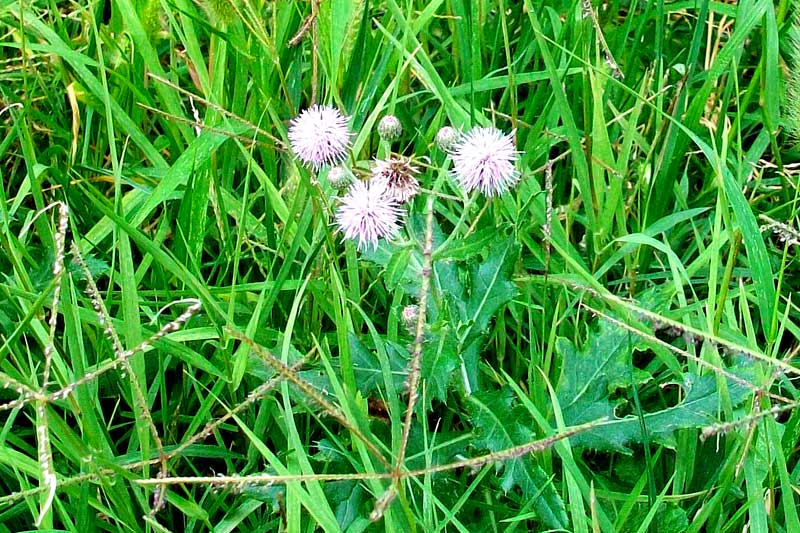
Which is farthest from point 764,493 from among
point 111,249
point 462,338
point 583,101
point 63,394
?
point 111,249

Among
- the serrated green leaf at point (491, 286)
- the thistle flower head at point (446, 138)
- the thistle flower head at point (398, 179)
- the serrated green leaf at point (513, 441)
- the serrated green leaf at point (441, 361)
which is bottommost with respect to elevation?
the serrated green leaf at point (513, 441)

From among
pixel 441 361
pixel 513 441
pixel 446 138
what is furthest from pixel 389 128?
pixel 513 441

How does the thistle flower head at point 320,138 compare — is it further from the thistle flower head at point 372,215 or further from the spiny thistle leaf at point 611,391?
the spiny thistle leaf at point 611,391

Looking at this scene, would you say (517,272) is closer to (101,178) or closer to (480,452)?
(480,452)

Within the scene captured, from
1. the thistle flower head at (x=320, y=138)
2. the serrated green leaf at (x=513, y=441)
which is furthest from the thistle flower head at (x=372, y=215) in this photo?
the serrated green leaf at (x=513, y=441)

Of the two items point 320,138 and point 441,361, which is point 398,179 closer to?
point 320,138

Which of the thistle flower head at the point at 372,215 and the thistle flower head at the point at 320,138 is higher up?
the thistle flower head at the point at 320,138

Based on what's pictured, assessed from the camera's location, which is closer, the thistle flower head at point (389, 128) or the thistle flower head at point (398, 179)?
the thistle flower head at point (398, 179)
